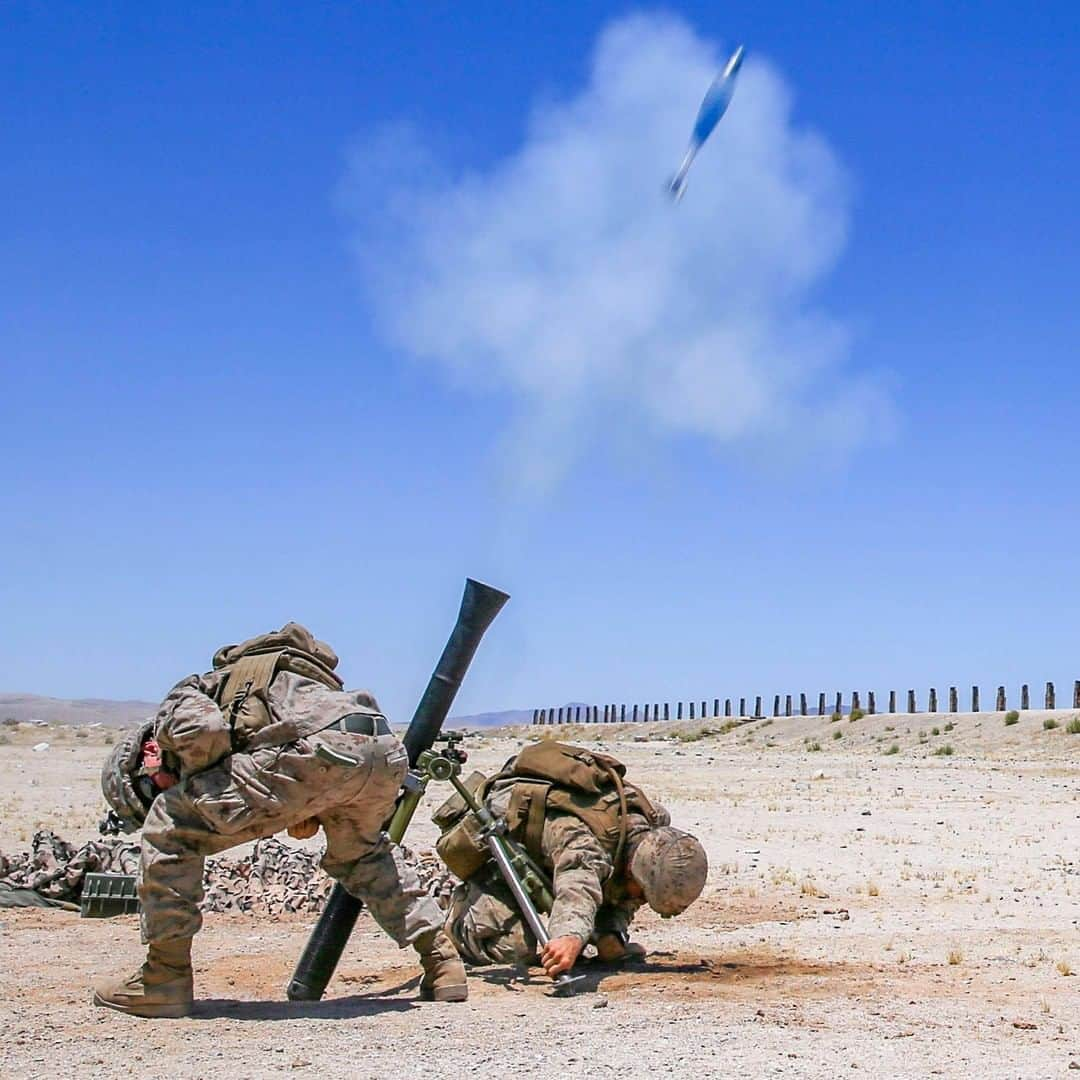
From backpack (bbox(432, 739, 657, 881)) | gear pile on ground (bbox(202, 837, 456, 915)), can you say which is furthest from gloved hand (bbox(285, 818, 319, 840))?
gear pile on ground (bbox(202, 837, 456, 915))

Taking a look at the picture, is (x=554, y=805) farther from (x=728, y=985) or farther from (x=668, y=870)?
(x=728, y=985)

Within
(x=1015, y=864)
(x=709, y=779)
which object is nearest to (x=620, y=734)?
(x=709, y=779)

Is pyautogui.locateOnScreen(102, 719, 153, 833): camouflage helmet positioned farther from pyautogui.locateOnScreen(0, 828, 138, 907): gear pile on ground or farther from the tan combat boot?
pyautogui.locateOnScreen(0, 828, 138, 907): gear pile on ground

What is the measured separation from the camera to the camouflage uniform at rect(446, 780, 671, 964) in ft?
26.0

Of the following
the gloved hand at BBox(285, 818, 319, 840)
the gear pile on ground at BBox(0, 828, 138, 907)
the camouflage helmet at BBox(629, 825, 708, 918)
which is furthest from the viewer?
the gear pile on ground at BBox(0, 828, 138, 907)

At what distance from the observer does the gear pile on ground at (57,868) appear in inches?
471

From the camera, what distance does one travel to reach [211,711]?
6.72m

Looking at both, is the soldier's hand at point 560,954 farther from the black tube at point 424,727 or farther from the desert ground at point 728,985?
the black tube at point 424,727

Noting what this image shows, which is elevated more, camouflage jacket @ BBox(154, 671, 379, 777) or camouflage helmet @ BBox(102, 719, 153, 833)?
camouflage jacket @ BBox(154, 671, 379, 777)

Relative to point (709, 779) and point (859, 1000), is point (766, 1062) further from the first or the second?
point (709, 779)

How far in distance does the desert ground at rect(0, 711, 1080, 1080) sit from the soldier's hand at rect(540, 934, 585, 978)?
0.50 ft

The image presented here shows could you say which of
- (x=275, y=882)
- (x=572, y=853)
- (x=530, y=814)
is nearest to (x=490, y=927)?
(x=530, y=814)

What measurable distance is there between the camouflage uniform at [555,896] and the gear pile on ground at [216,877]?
2.70 metres

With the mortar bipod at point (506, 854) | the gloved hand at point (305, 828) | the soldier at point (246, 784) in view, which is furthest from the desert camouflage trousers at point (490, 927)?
the gloved hand at point (305, 828)
